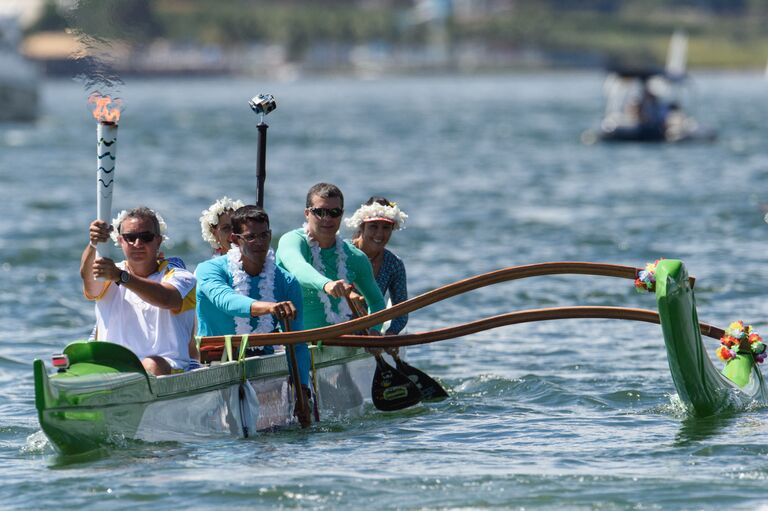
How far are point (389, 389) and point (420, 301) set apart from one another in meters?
1.13

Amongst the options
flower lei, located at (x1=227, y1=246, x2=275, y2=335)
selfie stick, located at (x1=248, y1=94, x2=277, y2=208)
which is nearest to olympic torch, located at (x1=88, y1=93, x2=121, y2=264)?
flower lei, located at (x1=227, y1=246, x2=275, y2=335)

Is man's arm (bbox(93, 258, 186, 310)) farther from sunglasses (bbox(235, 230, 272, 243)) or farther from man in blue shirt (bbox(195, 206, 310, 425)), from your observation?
sunglasses (bbox(235, 230, 272, 243))

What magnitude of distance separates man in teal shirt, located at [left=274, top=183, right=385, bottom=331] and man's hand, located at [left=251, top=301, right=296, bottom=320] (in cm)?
61

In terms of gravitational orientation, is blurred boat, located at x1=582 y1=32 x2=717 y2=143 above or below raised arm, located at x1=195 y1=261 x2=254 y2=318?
above

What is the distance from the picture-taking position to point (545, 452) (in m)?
10.5

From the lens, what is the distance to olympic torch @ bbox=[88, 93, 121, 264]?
9500mm

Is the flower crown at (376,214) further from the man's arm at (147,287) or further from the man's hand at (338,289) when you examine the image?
the man's arm at (147,287)

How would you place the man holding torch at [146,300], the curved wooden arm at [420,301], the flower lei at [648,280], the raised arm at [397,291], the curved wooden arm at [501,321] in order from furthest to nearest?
1. the raised arm at [397,291]
2. the curved wooden arm at [501,321]
3. the flower lei at [648,280]
4. the curved wooden arm at [420,301]
5. the man holding torch at [146,300]

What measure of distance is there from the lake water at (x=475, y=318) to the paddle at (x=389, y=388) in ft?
0.40

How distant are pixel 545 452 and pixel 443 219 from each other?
18.5m

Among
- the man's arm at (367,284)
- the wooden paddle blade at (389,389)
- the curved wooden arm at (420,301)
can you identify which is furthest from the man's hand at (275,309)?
the wooden paddle blade at (389,389)

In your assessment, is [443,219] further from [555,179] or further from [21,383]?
[21,383]

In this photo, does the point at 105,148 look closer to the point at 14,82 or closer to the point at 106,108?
the point at 106,108

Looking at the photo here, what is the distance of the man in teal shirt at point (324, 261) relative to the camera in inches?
440
